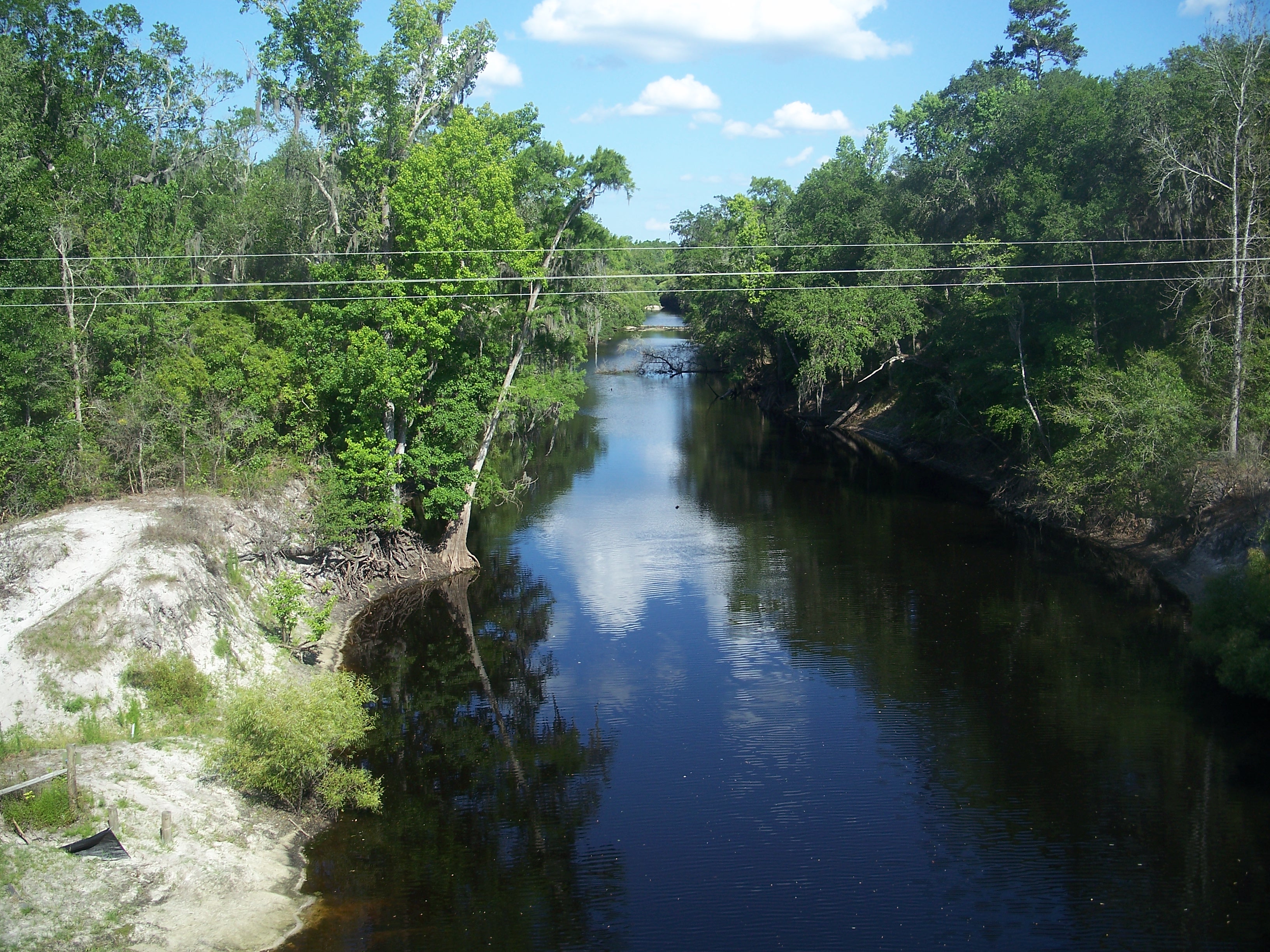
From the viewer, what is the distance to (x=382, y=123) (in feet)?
90.9

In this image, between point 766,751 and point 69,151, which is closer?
point 766,751

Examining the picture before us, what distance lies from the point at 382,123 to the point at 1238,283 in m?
24.6

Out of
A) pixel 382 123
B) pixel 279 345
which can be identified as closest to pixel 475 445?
pixel 279 345

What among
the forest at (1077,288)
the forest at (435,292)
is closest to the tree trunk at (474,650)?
the forest at (435,292)

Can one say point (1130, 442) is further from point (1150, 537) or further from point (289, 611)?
point (289, 611)

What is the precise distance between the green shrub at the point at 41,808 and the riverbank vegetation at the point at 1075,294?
21.0 metres

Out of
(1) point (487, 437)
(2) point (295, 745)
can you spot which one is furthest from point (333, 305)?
(2) point (295, 745)

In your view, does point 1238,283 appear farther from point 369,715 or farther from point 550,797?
point 369,715

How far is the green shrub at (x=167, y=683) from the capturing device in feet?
57.6

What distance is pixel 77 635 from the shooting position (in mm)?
Result: 17719

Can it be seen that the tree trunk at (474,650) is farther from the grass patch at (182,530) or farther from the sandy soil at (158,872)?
the grass patch at (182,530)

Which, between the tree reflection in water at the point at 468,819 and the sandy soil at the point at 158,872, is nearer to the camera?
the sandy soil at the point at 158,872

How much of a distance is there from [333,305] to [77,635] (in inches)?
470

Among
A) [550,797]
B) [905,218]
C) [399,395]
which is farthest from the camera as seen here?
[905,218]
